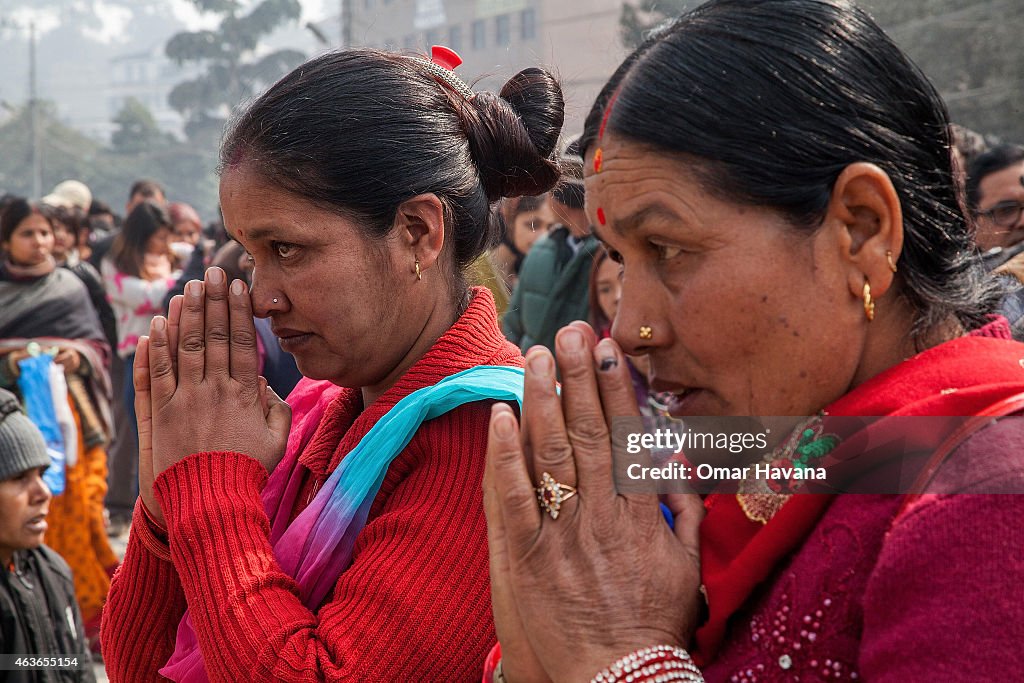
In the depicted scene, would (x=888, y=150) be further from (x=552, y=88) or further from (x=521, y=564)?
(x=552, y=88)

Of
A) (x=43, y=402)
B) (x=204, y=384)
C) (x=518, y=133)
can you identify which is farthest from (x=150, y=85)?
(x=204, y=384)

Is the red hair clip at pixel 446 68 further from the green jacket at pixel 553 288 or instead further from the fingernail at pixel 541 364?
the green jacket at pixel 553 288

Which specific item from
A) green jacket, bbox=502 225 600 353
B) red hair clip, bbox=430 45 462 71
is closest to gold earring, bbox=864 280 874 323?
red hair clip, bbox=430 45 462 71

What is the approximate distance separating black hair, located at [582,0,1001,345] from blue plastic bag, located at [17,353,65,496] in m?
5.20

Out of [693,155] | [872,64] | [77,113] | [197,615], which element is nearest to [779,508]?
[693,155]

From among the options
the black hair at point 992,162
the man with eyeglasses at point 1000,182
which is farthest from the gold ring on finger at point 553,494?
the black hair at point 992,162

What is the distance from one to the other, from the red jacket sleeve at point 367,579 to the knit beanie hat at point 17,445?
8.04 feet

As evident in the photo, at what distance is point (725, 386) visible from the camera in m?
1.36

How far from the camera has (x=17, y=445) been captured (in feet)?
13.4

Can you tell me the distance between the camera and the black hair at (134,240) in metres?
7.38

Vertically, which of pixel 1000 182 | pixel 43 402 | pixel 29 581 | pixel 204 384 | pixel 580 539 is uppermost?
pixel 580 539

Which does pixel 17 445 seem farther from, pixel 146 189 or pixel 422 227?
→ pixel 146 189

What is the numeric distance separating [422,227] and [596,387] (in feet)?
2.76

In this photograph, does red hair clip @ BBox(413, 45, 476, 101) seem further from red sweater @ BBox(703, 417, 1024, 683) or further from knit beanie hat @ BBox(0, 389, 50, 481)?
knit beanie hat @ BBox(0, 389, 50, 481)
